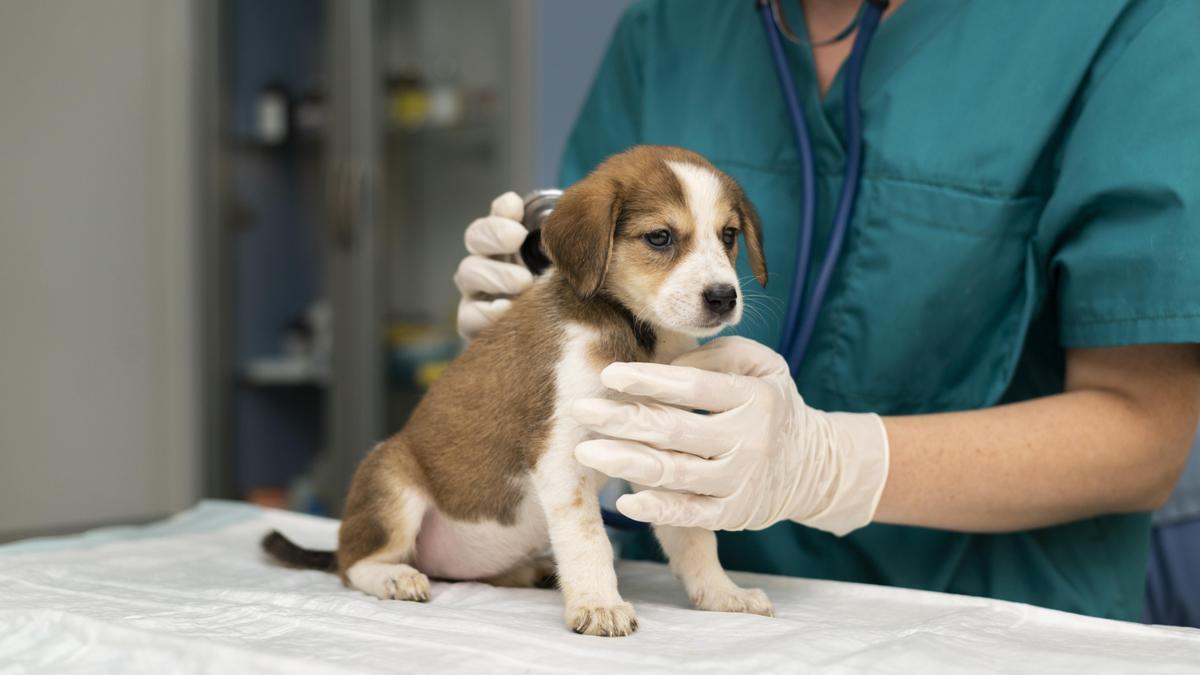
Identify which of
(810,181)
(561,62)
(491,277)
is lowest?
(491,277)

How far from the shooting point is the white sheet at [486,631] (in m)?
0.79

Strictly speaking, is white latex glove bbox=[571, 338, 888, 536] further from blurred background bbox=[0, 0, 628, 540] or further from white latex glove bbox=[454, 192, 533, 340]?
blurred background bbox=[0, 0, 628, 540]

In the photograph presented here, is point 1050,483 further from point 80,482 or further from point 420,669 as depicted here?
point 80,482

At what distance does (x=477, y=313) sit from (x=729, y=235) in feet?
1.20

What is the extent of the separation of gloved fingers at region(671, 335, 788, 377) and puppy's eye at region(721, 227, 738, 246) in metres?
0.11

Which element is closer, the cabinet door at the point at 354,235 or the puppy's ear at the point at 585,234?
the puppy's ear at the point at 585,234

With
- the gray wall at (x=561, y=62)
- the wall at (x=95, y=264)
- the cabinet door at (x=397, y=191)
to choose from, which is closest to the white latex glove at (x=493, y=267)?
the gray wall at (x=561, y=62)

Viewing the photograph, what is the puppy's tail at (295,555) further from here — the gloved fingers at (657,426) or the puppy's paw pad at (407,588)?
the gloved fingers at (657,426)

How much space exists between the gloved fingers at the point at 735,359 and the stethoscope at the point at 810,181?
0.11 m

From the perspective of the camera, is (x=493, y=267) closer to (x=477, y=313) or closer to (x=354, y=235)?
(x=477, y=313)

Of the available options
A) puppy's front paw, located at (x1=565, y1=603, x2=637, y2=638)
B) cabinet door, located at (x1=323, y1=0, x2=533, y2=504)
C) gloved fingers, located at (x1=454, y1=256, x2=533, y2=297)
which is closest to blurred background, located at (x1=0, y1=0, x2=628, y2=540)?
cabinet door, located at (x1=323, y1=0, x2=533, y2=504)

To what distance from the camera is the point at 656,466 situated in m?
1.00

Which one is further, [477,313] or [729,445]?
A: [477,313]

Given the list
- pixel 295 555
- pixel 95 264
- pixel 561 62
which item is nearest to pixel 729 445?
pixel 295 555
